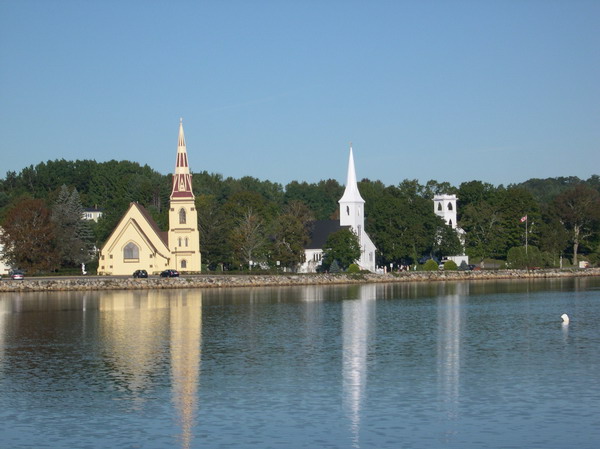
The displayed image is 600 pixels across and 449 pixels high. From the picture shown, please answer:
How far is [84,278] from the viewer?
87.9 m

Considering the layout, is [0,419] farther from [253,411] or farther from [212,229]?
[212,229]

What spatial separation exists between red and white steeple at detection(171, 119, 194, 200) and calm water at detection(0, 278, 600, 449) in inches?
1619

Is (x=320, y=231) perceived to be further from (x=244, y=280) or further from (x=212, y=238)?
(x=244, y=280)

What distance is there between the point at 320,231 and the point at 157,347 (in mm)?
69352

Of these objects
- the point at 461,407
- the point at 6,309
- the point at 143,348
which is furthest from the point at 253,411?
the point at 6,309

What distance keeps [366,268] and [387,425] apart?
81.5 m

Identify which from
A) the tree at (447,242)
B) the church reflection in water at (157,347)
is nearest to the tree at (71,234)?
the church reflection in water at (157,347)

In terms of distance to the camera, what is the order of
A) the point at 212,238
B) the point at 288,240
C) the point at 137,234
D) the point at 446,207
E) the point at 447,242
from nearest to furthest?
the point at 137,234, the point at 212,238, the point at 288,240, the point at 447,242, the point at 446,207

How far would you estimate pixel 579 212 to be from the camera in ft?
381

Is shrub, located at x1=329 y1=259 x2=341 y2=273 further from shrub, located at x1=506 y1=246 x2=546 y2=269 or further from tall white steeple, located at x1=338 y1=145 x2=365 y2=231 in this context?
shrub, located at x1=506 y1=246 x2=546 y2=269

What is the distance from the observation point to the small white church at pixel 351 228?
342 feet

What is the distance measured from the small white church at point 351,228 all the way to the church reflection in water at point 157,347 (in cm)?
3881

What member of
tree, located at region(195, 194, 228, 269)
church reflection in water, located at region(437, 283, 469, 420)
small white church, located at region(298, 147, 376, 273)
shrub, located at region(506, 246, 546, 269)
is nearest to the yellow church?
tree, located at region(195, 194, 228, 269)

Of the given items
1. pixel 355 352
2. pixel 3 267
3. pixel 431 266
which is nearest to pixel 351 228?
pixel 431 266
